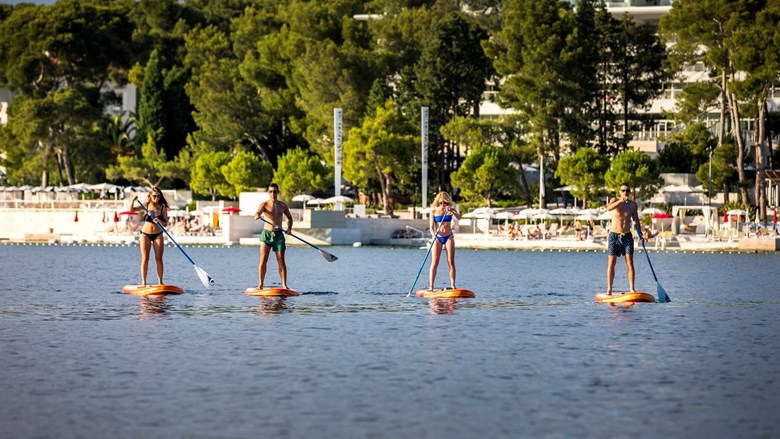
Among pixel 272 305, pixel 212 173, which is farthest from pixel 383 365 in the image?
pixel 212 173

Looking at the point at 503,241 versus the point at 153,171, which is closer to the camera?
the point at 503,241

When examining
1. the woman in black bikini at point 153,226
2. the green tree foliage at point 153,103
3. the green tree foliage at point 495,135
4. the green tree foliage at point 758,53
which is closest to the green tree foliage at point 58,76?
the green tree foliage at point 153,103

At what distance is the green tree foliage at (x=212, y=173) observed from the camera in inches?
3558

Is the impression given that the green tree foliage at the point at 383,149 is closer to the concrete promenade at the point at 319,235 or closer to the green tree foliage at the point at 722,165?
the concrete promenade at the point at 319,235

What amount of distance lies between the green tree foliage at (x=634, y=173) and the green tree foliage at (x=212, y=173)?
27.1 m

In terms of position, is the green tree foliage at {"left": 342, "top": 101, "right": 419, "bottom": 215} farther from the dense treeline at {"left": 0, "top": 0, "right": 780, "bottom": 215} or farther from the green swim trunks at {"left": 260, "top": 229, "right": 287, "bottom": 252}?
the green swim trunks at {"left": 260, "top": 229, "right": 287, "bottom": 252}

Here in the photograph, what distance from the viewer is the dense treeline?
250ft

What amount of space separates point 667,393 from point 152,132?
3339 inches

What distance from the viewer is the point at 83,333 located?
859 inches

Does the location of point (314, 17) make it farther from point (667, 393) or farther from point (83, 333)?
point (667, 393)

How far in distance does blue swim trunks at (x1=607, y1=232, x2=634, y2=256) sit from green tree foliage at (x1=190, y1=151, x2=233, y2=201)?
2608 inches

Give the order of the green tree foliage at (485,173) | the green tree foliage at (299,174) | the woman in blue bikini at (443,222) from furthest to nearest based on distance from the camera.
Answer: the green tree foliage at (299,174), the green tree foliage at (485,173), the woman in blue bikini at (443,222)

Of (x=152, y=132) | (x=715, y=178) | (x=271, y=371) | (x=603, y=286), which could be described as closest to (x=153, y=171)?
(x=152, y=132)

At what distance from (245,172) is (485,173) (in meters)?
17.8
